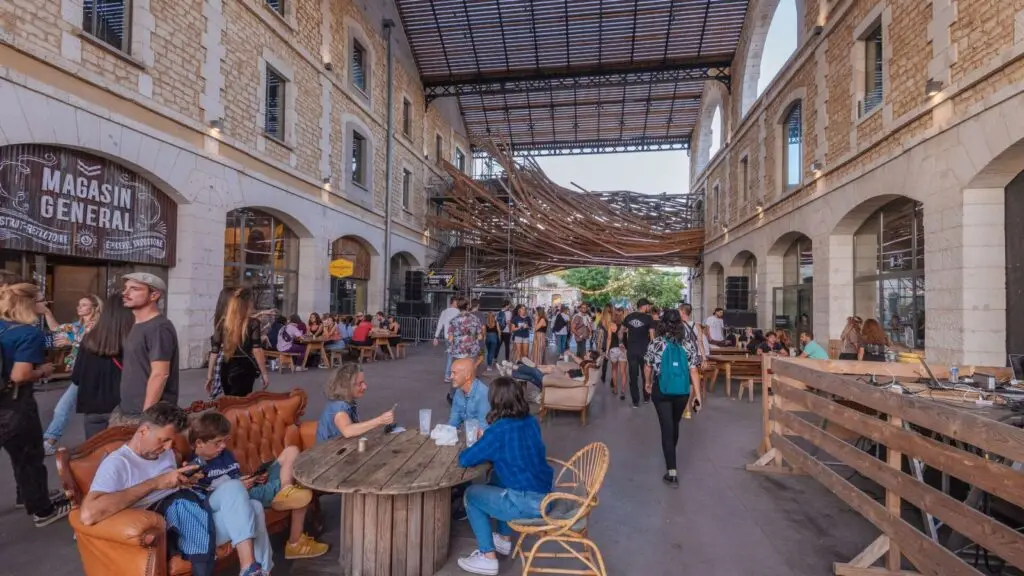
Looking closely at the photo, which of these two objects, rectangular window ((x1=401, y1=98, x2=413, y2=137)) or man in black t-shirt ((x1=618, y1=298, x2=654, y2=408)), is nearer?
man in black t-shirt ((x1=618, y1=298, x2=654, y2=408))

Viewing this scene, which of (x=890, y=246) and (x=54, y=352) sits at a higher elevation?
(x=890, y=246)

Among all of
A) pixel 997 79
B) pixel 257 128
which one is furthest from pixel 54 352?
pixel 997 79

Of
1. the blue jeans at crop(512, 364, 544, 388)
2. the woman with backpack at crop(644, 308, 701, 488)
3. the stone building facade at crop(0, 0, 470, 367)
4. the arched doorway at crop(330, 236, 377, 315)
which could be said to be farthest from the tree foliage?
the woman with backpack at crop(644, 308, 701, 488)

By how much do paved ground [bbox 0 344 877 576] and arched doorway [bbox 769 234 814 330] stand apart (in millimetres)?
6080

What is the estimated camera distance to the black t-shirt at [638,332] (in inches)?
269

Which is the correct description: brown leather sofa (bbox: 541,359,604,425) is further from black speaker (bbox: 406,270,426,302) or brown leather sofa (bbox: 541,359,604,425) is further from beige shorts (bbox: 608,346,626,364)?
black speaker (bbox: 406,270,426,302)

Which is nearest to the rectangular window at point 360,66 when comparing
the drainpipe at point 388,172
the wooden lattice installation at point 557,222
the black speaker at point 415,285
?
the drainpipe at point 388,172

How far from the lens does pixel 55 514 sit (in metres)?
3.02

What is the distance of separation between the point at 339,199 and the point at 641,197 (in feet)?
36.7

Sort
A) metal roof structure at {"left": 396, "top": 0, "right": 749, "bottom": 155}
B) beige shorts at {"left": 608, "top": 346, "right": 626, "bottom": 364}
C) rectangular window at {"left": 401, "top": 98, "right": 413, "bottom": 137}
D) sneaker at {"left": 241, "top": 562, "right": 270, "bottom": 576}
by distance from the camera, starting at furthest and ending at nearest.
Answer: rectangular window at {"left": 401, "top": 98, "right": 413, "bottom": 137} < metal roof structure at {"left": 396, "top": 0, "right": 749, "bottom": 155} < beige shorts at {"left": 608, "top": 346, "right": 626, "bottom": 364} < sneaker at {"left": 241, "top": 562, "right": 270, "bottom": 576}

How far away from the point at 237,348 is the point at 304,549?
1717mm

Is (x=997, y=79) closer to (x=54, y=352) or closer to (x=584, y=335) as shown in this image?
(x=584, y=335)

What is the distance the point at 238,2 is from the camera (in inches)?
350

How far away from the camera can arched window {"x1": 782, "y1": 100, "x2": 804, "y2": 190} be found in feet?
33.7
